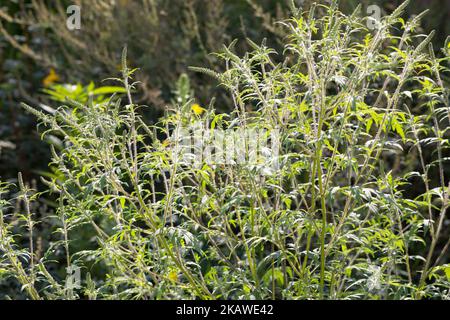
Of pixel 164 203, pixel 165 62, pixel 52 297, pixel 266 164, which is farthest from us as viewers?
pixel 165 62

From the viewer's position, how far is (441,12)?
589cm

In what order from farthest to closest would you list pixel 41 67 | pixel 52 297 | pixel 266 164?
pixel 41 67, pixel 52 297, pixel 266 164

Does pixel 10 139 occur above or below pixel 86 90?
below

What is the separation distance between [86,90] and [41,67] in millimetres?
1572

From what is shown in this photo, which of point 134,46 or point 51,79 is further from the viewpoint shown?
point 134,46

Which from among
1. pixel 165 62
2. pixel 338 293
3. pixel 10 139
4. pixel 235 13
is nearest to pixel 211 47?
pixel 165 62

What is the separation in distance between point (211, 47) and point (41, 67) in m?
→ 1.85

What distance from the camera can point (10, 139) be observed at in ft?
18.1

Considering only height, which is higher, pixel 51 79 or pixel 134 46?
pixel 134 46

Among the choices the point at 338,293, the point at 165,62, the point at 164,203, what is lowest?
the point at 338,293

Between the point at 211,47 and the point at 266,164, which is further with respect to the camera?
the point at 211,47

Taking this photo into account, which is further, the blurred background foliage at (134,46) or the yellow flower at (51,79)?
the yellow flower at (51,79)
